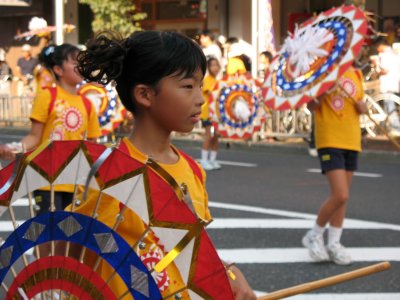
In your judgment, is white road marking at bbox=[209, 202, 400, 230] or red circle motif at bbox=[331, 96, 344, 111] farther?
white road marking at bbox=[209, 202, 400, 230]

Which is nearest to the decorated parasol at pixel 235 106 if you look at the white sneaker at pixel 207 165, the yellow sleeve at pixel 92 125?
the white sneaker at pixel 207 165

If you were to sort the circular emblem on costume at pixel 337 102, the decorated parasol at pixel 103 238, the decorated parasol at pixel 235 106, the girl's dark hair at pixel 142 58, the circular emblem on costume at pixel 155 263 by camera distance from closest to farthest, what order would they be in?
the decorated parasol at pixel 103 238
the circular emblem on costume at pixel 155 263
the girl's dark hair at pixel 142 58
the circular emblem on costume at pixel 337 102
the decorated parasol at pixel 235 106

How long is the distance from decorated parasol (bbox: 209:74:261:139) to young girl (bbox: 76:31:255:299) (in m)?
10.4

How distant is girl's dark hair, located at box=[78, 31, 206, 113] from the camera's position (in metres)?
2.76

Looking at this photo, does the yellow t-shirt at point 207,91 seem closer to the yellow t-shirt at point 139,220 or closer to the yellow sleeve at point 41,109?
the yellow sleeve at point 41,109

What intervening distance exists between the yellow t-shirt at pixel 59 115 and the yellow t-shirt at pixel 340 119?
68.7 inches

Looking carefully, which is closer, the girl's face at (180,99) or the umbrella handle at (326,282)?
the umbrella handle at (326,282)

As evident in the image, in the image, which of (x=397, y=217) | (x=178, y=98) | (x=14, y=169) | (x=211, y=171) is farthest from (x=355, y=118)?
(x=211, y=171)

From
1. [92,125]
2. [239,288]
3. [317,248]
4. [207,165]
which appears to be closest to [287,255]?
[317,248]

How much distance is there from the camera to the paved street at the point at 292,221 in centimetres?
651

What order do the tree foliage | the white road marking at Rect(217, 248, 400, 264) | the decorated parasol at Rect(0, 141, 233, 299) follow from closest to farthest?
the decorated parasol at Rect(0, 141, 233, 299) < the white road marking at Rect(217, 248, 400, 264) < the tree foliage

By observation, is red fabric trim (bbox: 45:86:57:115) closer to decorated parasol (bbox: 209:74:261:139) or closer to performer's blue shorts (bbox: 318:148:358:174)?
performer's blue shorts (bbox: 318:148:358:174)

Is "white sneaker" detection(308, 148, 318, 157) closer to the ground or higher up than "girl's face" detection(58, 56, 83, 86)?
closer to the ground

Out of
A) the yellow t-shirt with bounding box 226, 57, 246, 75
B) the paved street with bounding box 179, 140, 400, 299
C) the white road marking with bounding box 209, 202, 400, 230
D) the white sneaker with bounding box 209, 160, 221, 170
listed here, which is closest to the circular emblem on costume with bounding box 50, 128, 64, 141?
the paved street with bounding box 179, 140, 400, 299
